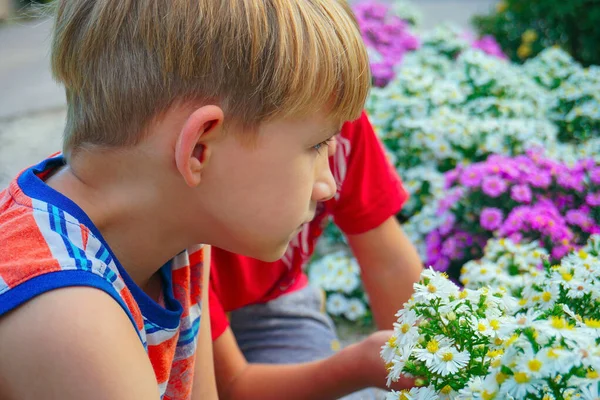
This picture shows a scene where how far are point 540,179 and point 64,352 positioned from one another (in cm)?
183

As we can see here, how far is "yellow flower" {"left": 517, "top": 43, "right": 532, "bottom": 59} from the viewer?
471 centimetres

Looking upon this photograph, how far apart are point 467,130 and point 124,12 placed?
191cm

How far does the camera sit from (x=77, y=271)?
3.30 feet

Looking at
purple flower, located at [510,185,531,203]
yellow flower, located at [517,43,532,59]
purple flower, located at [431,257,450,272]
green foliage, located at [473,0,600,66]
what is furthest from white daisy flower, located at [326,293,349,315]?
yellow flower, located at [517,43,532,59]

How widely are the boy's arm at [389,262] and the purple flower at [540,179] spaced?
0.74 meters

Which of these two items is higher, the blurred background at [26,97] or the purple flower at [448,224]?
the purple flower at [448,224]

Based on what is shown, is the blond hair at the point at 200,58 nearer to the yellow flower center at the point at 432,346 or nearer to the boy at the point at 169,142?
the boy at the point at 169,142

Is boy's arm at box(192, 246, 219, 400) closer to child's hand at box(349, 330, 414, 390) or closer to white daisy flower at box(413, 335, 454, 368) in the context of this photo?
child's hand at box(349, 330, 414, 390)

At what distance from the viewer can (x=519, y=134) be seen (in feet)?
Answer: 8.91

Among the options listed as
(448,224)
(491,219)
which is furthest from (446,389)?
(448,224)

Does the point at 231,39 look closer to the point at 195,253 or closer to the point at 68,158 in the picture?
→ the point at 68,158

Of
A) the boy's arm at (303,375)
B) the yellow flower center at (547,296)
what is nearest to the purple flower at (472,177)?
the boy's arm at (303,375)

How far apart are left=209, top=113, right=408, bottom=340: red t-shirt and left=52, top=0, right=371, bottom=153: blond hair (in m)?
0.54

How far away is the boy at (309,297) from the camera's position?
1647 mm
